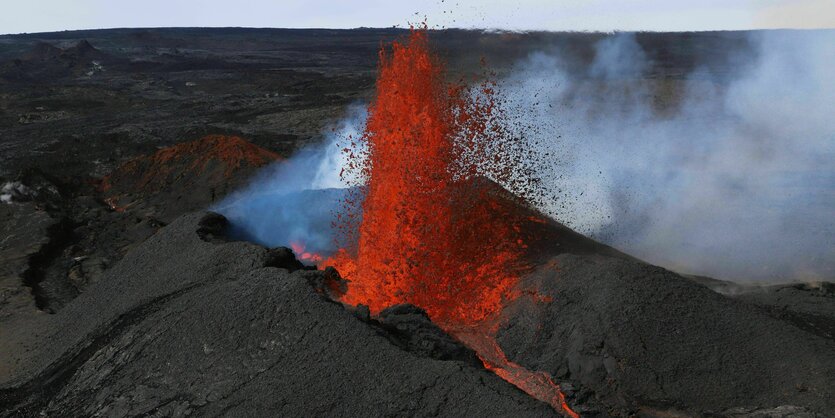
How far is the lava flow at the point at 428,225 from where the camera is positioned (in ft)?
35.2

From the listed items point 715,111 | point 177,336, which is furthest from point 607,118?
point 177,336

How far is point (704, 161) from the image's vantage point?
22688mm

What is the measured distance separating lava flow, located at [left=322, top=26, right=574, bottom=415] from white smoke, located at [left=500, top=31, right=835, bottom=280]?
5421mm

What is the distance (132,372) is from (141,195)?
12.9 metres

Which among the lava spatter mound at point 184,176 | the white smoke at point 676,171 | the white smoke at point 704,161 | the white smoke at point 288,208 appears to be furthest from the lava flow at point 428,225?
the lava spatter mound at point 184,176

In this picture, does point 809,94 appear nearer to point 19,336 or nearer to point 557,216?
point 557,216

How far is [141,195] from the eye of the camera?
19.7m

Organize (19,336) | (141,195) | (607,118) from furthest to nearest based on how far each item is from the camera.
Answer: (607,118), (141,195), (19,336)

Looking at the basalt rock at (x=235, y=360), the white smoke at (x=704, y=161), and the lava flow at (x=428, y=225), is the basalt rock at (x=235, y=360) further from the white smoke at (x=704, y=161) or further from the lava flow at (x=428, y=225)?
the white smoke at (x=704, y=161)

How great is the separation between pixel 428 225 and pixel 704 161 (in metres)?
15.1

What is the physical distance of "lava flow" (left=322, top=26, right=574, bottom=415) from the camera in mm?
10734

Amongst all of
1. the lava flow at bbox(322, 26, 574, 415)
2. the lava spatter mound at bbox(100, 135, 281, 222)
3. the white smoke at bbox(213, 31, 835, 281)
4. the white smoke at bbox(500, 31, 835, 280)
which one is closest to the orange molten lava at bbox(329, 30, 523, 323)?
the lava flow at bbox(322, 26, 574, 415)

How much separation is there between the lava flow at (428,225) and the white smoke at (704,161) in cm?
542

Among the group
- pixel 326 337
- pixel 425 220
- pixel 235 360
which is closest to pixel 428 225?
pixel 425 220
